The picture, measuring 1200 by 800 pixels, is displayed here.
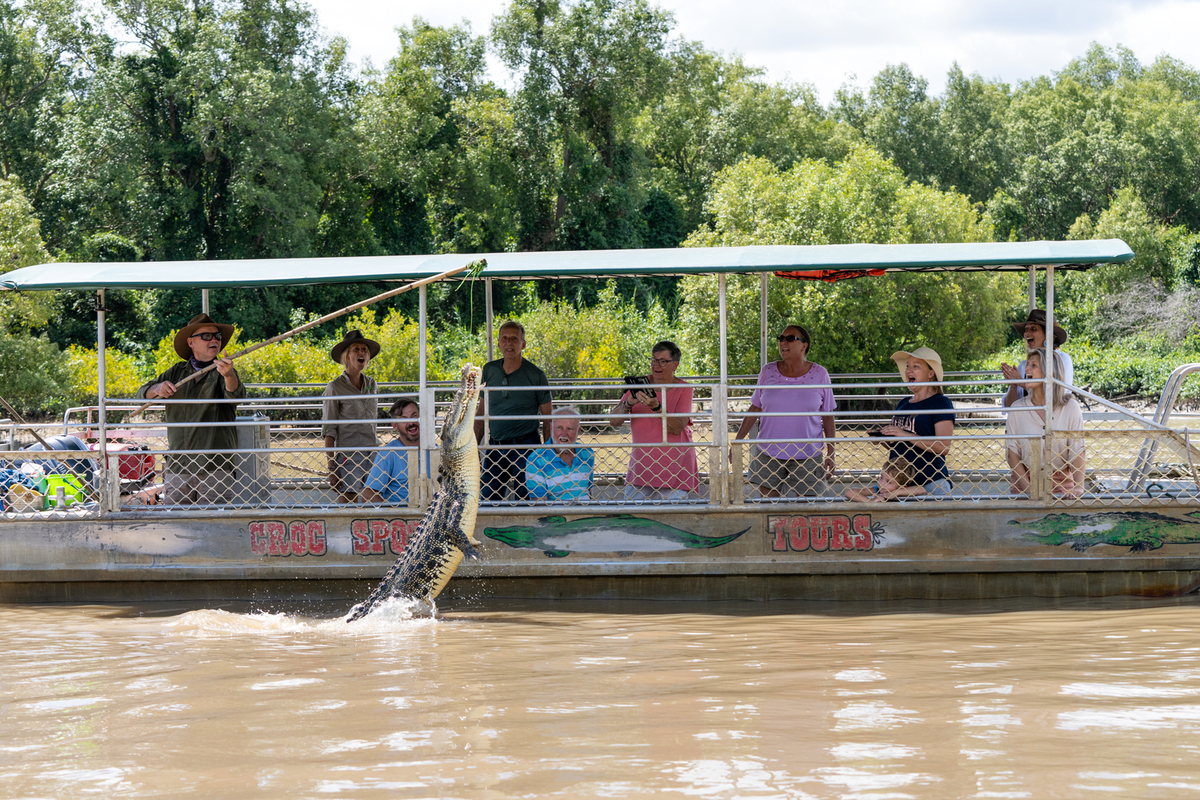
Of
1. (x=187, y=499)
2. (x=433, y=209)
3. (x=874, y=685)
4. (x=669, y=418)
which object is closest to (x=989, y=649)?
(x=874, y=685)

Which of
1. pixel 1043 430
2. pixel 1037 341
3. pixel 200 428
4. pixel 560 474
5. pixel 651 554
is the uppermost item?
pixel 1037 341

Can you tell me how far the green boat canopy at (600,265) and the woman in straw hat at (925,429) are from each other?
71cm

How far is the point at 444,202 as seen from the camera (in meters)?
35.9

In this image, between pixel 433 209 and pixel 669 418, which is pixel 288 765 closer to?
pixel 669 418

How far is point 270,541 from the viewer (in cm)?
757

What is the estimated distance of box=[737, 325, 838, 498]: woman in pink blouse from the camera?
753 cm

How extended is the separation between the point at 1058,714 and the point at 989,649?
1.21 meters

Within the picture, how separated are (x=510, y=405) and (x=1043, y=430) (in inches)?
151

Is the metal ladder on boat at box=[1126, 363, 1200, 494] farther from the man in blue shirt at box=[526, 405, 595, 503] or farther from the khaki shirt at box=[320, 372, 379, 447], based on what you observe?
the khaki shirt at box=[320, 372, 379, 447]

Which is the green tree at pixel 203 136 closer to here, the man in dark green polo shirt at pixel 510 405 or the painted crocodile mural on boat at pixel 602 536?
the man in dark green polo shirt at pixel 510 405

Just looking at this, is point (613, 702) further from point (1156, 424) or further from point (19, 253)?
point (19, 253)


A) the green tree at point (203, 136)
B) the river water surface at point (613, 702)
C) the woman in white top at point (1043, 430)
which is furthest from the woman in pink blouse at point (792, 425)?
the green tree at point (203, 136)

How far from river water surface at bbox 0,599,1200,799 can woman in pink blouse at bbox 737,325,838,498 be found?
965 mm

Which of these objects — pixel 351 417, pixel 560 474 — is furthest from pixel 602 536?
pixel 351 417
